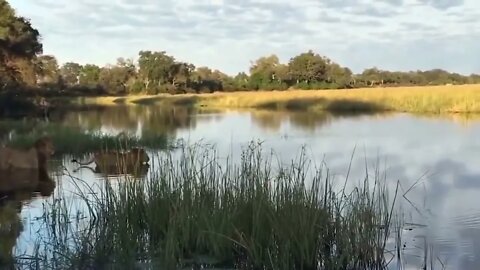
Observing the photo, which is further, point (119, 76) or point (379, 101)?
point (119, 76)

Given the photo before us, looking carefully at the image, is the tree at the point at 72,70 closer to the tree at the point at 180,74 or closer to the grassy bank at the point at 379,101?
Result: the tree at the point at 180,74

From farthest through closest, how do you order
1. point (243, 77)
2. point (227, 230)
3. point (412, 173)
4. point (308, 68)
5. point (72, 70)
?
point (72, 70) → point (243, 77) → point (308, 68) → point (412, 173) → point (227, 230)

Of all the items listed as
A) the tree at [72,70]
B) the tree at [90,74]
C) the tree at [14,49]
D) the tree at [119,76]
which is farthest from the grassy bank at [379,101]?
the tree at [72,70]

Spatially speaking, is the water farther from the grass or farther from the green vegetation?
the green vegetation

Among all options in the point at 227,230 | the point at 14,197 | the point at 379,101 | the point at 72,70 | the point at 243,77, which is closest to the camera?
the point at 227,230

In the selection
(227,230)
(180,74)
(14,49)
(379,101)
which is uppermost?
(14,49)

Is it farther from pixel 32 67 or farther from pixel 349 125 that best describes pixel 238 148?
pixel 32 67

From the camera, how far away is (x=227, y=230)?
222 inches

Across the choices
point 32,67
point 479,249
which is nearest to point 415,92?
point 32,67

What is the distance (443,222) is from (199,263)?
3.34 meters

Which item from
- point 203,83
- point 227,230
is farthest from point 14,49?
point 203,83

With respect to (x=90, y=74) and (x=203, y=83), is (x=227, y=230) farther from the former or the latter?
(x=90, y=74)

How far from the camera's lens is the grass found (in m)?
5.36

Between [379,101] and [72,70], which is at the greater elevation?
[72,70]
